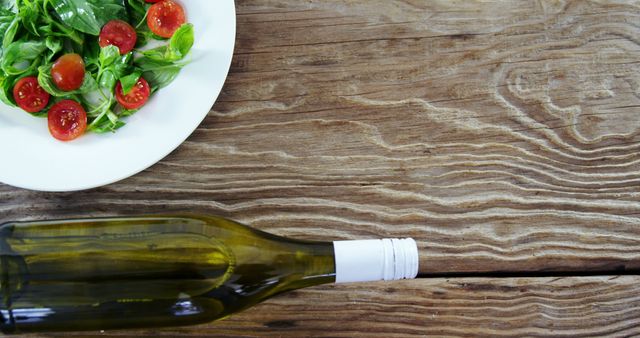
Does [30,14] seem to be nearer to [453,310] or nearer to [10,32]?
[10,32]

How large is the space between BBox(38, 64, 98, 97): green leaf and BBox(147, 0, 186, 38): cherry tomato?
0.36 feet

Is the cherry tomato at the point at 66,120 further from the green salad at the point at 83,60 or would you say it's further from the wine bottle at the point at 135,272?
the wine bottle at the point at 135,272

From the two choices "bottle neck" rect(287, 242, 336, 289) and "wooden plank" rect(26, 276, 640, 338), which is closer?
"bottle neck" rect(287, 242, 336, 289)

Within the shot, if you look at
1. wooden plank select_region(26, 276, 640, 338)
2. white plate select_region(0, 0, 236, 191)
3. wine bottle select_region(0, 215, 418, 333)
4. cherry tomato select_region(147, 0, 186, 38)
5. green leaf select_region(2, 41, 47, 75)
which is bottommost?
wooden plank select_region(26, 276, 640, 338)

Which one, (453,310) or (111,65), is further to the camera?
(453,310)

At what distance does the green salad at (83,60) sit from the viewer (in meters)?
0.88

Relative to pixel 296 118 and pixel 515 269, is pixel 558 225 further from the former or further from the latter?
pixel 296 118

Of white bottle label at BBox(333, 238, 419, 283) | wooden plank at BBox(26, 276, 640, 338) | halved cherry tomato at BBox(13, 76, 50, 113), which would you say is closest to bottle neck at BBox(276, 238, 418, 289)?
white bottle label at BBox(333, 238, 419, 283)

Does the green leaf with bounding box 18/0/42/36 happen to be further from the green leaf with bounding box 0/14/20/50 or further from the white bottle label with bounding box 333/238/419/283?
the white bottle label with bounding box 333/238/419/283

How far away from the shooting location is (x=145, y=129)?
2.97 ft

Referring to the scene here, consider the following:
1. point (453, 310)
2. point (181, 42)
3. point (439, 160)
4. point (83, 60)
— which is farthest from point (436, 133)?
point (83, 60)

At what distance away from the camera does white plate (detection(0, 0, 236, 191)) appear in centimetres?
89

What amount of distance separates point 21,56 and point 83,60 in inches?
3.1

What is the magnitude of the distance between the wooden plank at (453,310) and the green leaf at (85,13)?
17.5 inches
